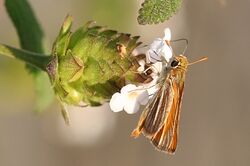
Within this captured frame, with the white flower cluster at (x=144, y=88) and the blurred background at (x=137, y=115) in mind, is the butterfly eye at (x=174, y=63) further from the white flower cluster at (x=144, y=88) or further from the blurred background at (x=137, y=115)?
the blurred background at (x=137, y=115)

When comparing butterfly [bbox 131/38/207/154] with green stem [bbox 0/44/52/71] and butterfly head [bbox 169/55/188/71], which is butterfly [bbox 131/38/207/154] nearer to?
butterfly head [bbox 169/55/188/71]

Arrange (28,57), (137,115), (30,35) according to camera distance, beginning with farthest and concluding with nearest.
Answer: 1. (137,115)
2. (30,35)
3. (28,57)

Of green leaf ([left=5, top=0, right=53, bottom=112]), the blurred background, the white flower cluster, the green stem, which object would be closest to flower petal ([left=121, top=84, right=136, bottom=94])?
the white flower cluster

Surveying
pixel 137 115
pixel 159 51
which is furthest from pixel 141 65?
pixel 137 115

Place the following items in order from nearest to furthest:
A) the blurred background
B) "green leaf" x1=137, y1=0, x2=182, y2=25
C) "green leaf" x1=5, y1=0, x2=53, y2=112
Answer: "green leaf" x1=137, y1=0, x2=182, y2=25 → "green leaf" x1=5, y1=0, x2=53, y2=112 → the blurred background

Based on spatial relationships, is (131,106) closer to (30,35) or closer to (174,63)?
(174,63)

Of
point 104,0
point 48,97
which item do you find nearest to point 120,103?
point 48,97

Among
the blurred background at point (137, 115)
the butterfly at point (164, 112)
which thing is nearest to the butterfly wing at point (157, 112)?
the butterfly at point (164, 112)
